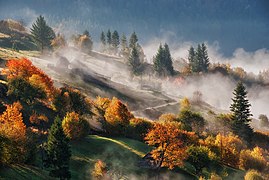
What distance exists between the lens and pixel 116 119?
101500 millimetres

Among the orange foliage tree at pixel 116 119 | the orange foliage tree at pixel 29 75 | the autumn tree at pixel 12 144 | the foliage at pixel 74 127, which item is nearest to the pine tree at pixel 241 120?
the orange foliage tree at pixel 116 119

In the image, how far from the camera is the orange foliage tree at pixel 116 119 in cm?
10081

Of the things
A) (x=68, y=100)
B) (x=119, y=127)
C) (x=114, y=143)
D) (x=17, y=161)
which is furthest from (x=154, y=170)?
(x=68, y=100)

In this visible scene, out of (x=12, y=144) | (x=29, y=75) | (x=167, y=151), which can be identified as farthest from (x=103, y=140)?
(x=29, y=75)

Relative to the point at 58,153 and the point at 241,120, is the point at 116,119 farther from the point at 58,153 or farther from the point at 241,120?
the point at 241,120

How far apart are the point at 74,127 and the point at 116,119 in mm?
17288

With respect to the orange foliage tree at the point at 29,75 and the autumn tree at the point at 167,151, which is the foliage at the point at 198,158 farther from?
the orange foliage tree at the point at 29,75

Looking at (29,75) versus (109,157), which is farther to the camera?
(29,75)

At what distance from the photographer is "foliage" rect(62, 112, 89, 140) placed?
8650cm

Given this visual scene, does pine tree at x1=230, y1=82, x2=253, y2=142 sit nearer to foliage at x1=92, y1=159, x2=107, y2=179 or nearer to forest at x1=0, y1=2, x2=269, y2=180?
forest at x1=0, y1=2, x2=269, y2=180

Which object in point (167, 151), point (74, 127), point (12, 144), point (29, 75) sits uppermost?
point (29, 75)

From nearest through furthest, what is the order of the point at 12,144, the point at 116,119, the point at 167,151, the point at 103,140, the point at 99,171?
the point at 12,144
the point at 99,171
the point at 167,151
the point at 103,140
the point at 116,119

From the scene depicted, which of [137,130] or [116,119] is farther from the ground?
[116,119]

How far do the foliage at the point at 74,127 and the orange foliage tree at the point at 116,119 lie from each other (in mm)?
12156
